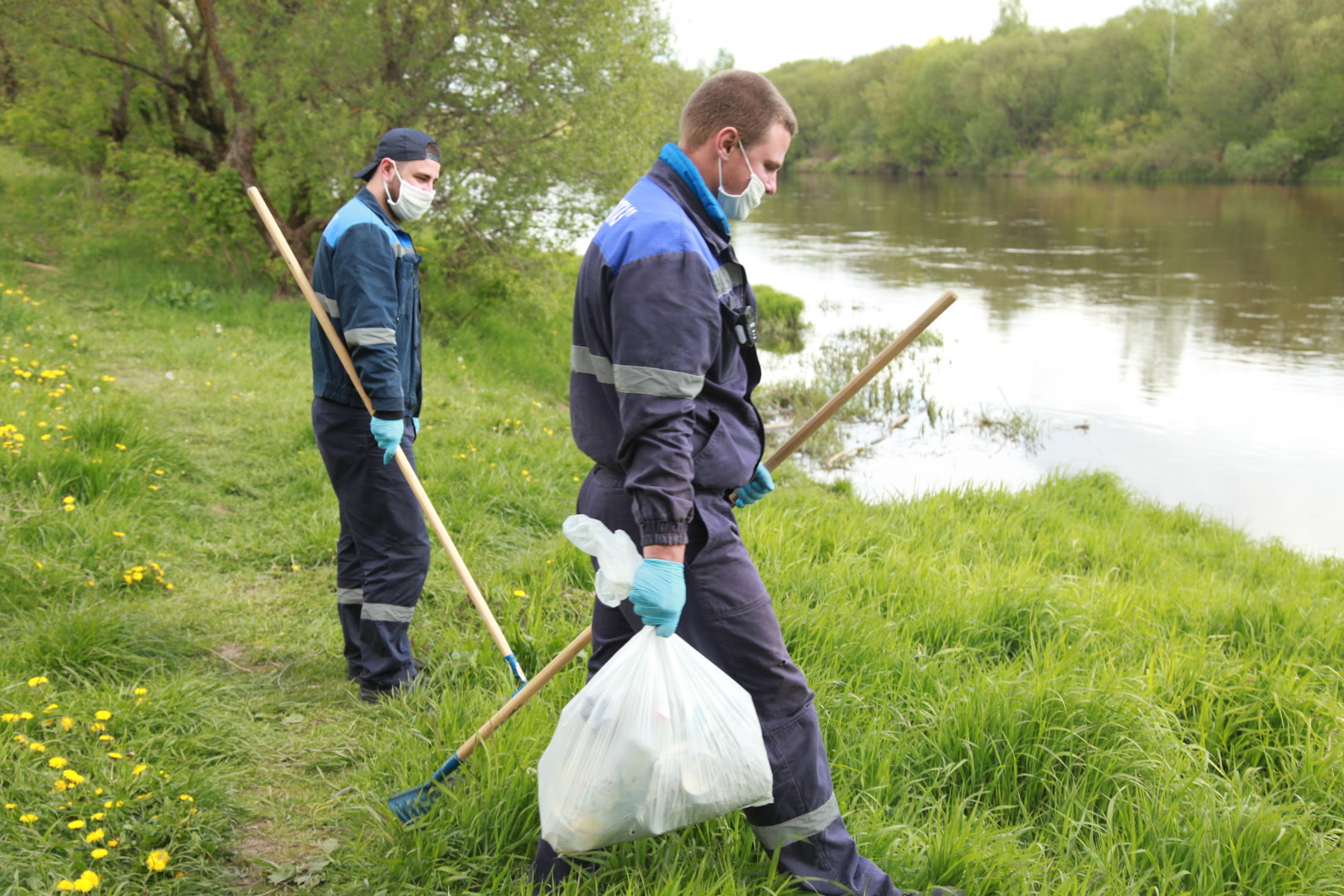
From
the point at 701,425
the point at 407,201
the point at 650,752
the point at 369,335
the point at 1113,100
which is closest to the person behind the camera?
the point at 650,752

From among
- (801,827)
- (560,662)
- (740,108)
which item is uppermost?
(740,108)

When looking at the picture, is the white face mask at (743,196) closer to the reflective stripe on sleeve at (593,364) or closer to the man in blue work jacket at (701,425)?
the man in blue work jacket at (701,425)

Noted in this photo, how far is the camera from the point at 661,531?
2.09 m

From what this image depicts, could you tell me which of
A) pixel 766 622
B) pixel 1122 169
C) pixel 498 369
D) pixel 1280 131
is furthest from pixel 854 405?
pixel 1122 169

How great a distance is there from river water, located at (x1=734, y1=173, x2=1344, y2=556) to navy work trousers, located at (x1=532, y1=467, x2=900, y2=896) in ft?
16.9

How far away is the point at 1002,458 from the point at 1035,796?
7.14 m

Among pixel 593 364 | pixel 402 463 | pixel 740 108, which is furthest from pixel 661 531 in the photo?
pixel 402 463

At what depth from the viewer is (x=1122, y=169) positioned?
155 feet

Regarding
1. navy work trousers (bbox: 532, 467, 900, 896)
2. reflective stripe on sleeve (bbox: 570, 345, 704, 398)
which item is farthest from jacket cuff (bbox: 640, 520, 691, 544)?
reflective stripe on sleeve (bbox: 570, 345, 704, 398)

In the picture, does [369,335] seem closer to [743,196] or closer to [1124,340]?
[743,196]

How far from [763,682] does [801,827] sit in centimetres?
35

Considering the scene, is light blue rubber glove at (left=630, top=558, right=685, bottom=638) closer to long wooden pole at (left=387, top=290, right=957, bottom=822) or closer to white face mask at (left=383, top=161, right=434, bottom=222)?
long wooden pole at (left=387, top=290, right=957, bottom=822)

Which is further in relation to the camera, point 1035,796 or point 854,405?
point 854,405

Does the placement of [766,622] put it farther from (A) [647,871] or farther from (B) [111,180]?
(B) [111,180]
